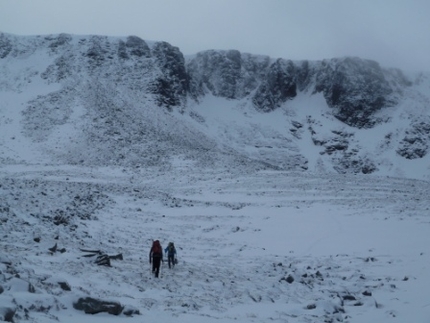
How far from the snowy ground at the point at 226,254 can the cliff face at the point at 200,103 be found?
81.2 ft

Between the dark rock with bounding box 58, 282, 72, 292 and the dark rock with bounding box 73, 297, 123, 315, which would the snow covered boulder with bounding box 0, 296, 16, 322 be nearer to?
the dark rock with bounding box 73, 297, 123, 315

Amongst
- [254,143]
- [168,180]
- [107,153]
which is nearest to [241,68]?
[254,143]

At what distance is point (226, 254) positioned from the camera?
62.2ft

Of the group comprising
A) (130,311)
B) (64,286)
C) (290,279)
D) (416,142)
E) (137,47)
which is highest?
(137,47)

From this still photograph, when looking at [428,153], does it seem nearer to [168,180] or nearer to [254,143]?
[254,143]

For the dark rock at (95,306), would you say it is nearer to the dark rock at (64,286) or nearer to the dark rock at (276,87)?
the dark rock at (64,286)

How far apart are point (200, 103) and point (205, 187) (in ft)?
205

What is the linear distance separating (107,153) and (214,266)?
41.4 meters

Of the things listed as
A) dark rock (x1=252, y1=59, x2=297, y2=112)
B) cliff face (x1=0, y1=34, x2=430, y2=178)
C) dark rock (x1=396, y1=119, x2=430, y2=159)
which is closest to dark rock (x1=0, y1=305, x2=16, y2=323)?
cliff face (x1=0, y1=34, x2=430, y2=178)

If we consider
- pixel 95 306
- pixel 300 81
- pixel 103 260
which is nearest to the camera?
pixel 95 306

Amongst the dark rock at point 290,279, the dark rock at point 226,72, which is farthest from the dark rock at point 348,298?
the dark rock at point 226,72

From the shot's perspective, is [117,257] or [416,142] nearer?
[117,257]

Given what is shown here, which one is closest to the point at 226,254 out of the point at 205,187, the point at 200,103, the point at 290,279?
the point at 290,279

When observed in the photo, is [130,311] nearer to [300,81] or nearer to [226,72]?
[226,72]
